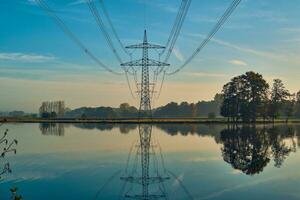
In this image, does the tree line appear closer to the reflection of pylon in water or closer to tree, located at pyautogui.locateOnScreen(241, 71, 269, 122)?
tree, located at pyautogui.locateOnScreen(241, 71, 269, 122)

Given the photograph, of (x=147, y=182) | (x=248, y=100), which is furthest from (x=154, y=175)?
(x=248, y=100)

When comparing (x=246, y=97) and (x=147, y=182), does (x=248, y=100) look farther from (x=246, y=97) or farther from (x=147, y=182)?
(x=147, y=182)

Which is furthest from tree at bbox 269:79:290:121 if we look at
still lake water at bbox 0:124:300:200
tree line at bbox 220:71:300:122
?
still lake water at bbox 0:124:300:200

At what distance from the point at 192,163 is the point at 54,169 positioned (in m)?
8.12

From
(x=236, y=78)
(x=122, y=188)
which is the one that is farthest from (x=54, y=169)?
(x=236, y=78)

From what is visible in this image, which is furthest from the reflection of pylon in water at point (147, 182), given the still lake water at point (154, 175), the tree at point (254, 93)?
the tree at point (254, 93)

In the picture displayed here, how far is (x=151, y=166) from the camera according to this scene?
23.8 m

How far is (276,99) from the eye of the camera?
100125 mm

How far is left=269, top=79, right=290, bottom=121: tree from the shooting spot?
96250 millimetres

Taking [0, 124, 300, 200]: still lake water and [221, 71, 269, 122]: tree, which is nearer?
[0, 124, 300, 200]: still lake water

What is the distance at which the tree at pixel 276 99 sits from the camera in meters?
96.2

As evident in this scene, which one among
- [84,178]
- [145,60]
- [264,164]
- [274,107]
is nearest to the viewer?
[84,178]

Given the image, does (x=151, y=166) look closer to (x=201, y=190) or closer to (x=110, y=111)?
(x=201, y=190)

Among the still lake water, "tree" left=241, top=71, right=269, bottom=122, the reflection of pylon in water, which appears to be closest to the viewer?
the reflection of pylon in water
